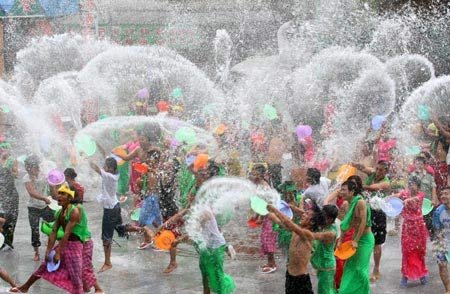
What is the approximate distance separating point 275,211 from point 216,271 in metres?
1.35

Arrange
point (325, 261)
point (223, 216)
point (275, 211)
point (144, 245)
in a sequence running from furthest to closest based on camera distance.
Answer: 1. point (144, 245)
2. point (223, 216)
3. point (325, 261)
4. point (275, 211)

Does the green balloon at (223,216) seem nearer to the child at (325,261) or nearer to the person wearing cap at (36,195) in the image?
the child at (325,261)

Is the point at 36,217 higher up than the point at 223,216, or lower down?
lower down

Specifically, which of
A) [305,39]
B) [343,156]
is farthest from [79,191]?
[305,39]

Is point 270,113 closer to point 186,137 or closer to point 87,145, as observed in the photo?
point 186,137

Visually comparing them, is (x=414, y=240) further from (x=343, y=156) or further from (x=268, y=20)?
(x=268, y=20)

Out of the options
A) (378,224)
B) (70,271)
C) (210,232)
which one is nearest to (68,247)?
(70,271)

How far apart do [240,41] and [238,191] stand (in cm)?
2167

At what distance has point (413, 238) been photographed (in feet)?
30.6

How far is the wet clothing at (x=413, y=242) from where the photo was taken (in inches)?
363

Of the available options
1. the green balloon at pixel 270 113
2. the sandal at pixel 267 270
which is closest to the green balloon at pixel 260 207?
the sandal at pixel 267 270

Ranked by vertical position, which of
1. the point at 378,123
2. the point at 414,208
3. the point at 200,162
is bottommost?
the point at 414,208

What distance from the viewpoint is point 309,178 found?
31.0ft

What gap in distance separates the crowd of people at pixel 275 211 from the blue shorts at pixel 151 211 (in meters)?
0.01
